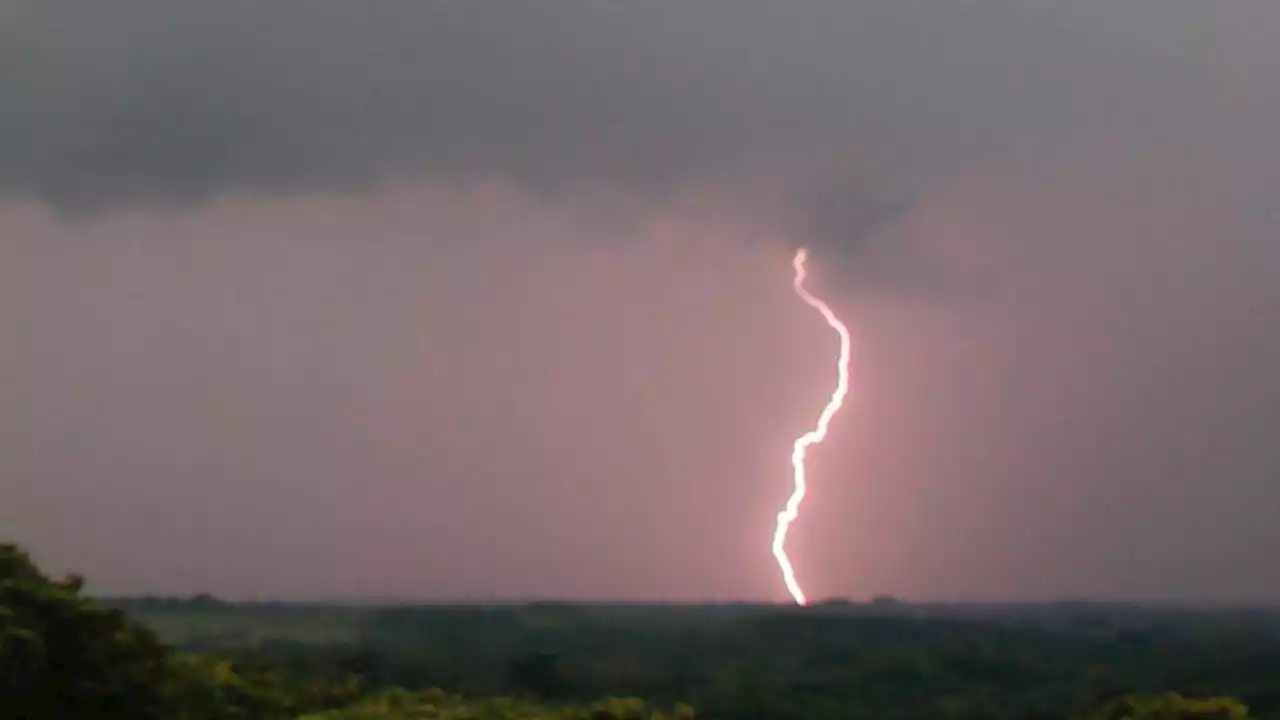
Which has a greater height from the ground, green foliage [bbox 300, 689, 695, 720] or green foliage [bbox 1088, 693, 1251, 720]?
green foliage [bbox 1088, 693, 1251, 720]

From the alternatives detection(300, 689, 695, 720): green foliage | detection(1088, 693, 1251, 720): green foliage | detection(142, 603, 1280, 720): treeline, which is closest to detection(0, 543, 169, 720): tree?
detection(300, 689, 695, 720): green foliage

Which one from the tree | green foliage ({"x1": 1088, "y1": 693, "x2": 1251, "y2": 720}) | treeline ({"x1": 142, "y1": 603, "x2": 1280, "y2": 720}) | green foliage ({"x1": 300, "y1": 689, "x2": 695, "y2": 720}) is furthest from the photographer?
treeline ({"x1": 142, "y1": 603, "x2": 1280, "y2": 720})

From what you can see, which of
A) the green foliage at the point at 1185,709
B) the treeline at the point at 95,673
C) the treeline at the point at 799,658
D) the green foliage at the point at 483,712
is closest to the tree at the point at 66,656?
the treeline at the point at 95,673

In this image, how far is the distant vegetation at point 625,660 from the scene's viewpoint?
1628 cm

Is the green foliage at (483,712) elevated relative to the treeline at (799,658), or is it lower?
elevated

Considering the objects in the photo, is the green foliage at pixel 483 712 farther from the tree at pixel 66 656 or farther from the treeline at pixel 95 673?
the tree at pixel 66 656

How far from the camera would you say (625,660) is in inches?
3356

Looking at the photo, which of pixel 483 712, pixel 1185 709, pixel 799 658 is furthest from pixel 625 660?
pixel 1185 709

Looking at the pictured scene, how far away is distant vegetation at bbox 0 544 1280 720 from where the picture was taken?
16281 millimetres

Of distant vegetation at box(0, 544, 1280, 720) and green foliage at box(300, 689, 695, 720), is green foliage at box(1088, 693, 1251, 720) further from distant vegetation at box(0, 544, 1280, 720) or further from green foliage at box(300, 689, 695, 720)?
green foliage at box(300, 689, 695, 720)

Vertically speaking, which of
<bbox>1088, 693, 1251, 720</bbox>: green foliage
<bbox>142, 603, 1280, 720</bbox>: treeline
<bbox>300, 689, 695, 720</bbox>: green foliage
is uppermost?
<bbox>1088, 693, 1251, 720</bbox>: green foliage

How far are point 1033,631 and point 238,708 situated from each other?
8918 centimetres

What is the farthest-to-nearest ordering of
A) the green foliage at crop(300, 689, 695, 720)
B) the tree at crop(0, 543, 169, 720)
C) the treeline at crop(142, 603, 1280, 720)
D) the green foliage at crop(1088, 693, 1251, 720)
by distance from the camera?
the treeline at crop(142, 603, 1280, 720) → the green foliage at crop(300, 689, 695, 720) → the green foliage at crop(1088, 693, 1251, 720) → the tree at crop(0, 543, 169, 720)

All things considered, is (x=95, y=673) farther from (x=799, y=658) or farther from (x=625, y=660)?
(x=799, y=658)
